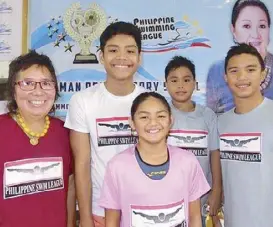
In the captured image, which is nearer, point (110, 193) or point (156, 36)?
point (110, 193)

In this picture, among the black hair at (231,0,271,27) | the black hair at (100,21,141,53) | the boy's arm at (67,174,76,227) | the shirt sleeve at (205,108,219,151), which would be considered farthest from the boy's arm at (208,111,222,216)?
the black hair at (231,0,271,27)

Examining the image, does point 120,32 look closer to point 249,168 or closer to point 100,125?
point 100,125

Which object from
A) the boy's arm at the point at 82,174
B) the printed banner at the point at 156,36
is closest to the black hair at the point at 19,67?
the boy's arm at the point at 82,174

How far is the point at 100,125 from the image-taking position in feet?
5.74

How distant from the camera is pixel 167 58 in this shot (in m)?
2.70

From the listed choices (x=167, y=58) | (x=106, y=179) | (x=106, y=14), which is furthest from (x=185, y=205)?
(x=106, y=14)

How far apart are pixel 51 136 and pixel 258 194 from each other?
92cm

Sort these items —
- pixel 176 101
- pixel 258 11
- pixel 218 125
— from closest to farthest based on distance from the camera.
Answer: pixel 218 125 < pixel 176 101 < pixel 258 11

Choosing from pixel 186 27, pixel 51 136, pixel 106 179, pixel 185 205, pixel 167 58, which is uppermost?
pixel 186 27

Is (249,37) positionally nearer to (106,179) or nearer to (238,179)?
(238,179)

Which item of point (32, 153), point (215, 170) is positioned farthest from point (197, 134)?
point (32, 153)

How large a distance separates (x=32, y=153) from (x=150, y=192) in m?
0.47

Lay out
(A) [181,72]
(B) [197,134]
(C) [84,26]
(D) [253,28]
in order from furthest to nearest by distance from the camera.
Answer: (C) [84,26]
(D) [253,28]
(A) [181,72]
(B) [197,134]

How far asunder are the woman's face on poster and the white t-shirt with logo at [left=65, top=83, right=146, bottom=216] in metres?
1.23
